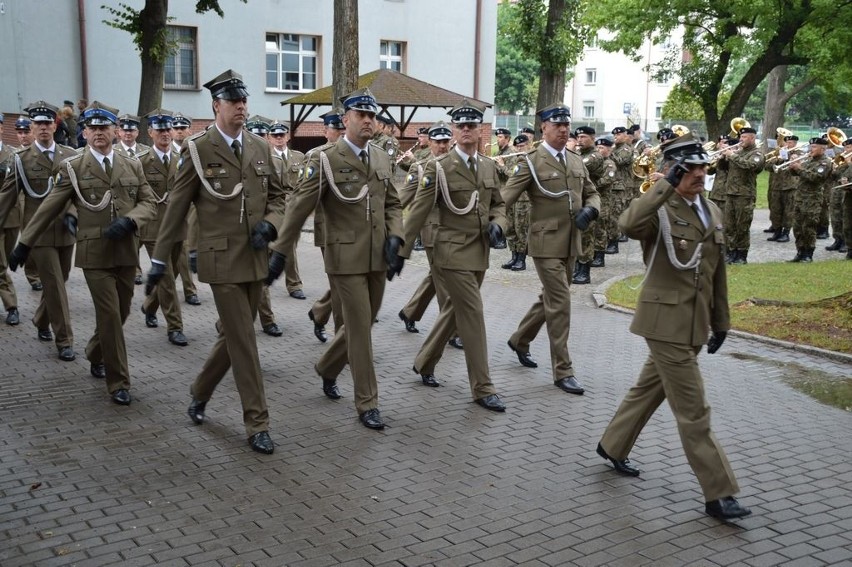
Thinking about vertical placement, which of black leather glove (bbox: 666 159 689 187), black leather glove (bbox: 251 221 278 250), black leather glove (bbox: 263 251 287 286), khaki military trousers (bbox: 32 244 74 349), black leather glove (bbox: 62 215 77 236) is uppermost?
black leather glove (bbox: 666 159 689 187)

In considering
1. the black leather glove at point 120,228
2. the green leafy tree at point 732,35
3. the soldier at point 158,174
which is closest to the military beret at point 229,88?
the black leather glove at point 120,228

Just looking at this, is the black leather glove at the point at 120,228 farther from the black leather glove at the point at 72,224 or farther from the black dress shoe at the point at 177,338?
the black dress shoe at the point at 177,338

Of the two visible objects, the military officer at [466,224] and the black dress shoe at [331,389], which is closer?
the military officer at [466,224]

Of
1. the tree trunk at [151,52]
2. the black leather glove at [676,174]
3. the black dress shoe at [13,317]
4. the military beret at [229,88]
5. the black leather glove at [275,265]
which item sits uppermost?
the tree trunk at [151,52]

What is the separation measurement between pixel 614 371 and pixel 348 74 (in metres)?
11.9

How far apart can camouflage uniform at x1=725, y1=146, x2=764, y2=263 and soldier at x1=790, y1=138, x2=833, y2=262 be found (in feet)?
3.28

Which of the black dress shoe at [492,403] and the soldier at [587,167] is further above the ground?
the soldier at [587,167]

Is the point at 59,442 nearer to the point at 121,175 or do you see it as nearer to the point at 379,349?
the point at 121,175

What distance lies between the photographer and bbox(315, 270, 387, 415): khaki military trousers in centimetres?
725

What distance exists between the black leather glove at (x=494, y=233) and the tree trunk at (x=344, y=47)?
1171 cm

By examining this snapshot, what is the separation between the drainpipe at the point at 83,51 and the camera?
95.8 feet

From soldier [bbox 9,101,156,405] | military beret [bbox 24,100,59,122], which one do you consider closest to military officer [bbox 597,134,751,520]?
soldier [bbox 9,101,156,405]

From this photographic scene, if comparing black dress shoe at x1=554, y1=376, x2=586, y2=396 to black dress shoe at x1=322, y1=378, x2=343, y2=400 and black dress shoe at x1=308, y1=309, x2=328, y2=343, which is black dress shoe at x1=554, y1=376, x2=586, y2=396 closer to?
black dress shoe at x1=322, y1=378, x2=343, y2=400

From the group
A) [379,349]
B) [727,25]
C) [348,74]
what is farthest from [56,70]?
[379,349]
